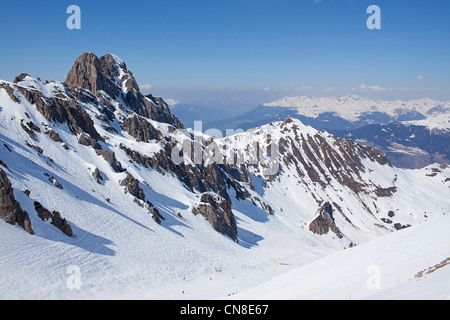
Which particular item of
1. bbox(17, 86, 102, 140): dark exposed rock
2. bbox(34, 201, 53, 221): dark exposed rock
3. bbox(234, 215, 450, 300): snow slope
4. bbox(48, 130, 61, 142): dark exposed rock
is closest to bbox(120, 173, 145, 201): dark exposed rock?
bbox(48, 130, 61, 142): dark exposed rock

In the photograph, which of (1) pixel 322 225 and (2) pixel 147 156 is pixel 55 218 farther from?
(1) pixel 322 225

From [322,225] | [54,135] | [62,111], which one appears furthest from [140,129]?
[322,225]

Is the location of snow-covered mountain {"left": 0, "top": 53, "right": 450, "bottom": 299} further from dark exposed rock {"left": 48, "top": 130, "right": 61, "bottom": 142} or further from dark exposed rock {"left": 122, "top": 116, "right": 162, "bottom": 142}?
dark exposed rock {"left": 122, "top": 116, "right": 162, "bottom": 142}

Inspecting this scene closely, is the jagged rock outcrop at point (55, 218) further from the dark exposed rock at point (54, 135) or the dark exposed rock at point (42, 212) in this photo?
the dark exposed rock at point (54, 135)

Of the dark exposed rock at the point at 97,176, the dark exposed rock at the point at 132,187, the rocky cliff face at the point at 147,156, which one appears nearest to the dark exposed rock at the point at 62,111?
the rocky cliff face at the point at 147,156
